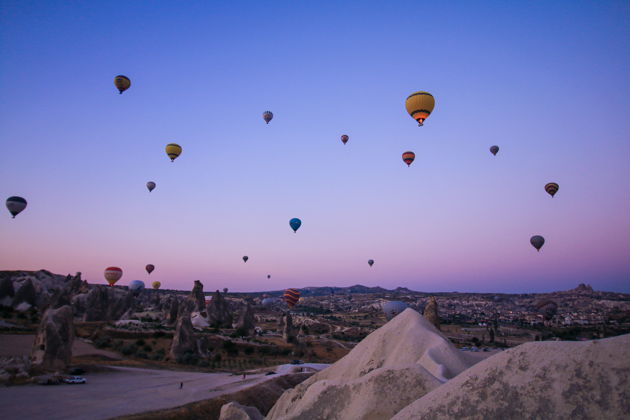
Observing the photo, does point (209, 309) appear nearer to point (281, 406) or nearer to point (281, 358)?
point (281, 358)

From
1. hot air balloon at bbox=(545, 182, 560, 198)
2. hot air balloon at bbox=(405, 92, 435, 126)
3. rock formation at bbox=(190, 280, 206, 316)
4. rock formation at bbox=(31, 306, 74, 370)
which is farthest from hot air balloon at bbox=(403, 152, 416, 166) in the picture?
rock formation at bbox=(190, 280, 206, 316)

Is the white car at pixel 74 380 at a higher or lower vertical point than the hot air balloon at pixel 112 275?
lower

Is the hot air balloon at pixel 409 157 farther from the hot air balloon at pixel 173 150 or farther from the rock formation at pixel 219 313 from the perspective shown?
the rock formation at pixel 219 313

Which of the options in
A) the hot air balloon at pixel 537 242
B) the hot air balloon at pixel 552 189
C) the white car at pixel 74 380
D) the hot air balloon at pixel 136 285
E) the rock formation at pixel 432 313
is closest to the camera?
the white car at pixel 74 380

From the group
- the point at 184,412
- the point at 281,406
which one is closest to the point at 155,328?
the point at 184,412

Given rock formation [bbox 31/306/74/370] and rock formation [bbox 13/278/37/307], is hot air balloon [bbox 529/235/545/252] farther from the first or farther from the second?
rock formation [bbox 13/278/37/307]

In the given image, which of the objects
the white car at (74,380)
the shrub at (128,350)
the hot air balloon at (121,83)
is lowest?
the shrub at (128,350)

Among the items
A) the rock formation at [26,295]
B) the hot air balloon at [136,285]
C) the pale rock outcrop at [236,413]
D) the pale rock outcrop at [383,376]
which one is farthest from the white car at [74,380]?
the hot air balloon at [136,285]
